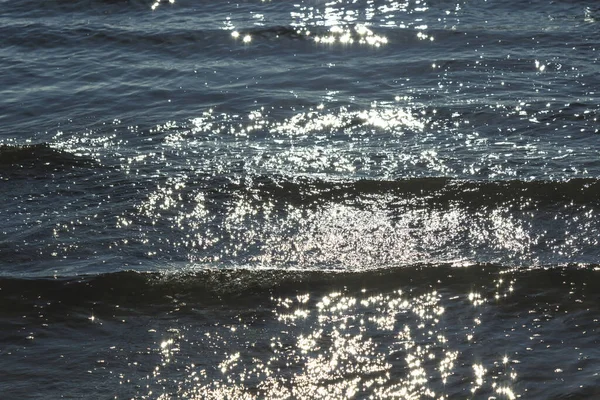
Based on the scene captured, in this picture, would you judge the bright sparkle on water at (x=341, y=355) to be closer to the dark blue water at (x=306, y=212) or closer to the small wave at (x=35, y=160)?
the dark blue water at (x=306, y=212)

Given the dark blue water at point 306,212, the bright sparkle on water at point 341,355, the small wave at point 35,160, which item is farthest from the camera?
the small wave at point 35,160

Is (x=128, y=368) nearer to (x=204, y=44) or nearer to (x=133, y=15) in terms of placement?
(x=204, y=44)

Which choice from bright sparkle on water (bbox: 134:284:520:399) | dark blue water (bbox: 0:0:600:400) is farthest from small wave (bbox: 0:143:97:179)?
bright sparkle on water (bbox: 134:284:520:399)

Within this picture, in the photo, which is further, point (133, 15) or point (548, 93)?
point (133, 15)

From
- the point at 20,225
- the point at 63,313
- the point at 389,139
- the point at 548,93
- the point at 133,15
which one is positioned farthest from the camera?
the point at 133,15

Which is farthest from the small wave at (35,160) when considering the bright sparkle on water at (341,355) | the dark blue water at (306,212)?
the bright sparkle on water at (341,355)

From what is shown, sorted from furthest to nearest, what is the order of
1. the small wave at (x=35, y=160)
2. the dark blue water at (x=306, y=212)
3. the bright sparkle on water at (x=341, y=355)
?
the small wave at (x=35, y=160) < the dark blue water at (x=306, y=212) < the bright sparkle on water at (x=341, y=355)

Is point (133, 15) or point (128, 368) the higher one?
point (133, 15)

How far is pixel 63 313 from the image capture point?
228 inches

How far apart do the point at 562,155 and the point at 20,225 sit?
4.64 metres

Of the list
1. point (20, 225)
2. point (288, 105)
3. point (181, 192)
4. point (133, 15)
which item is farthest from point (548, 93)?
point (133, 15)

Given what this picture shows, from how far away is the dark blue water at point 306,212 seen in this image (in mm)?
5191

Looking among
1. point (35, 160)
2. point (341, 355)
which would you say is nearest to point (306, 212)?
point (341, 355)

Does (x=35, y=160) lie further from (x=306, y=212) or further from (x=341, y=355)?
(x=341, y=355)
